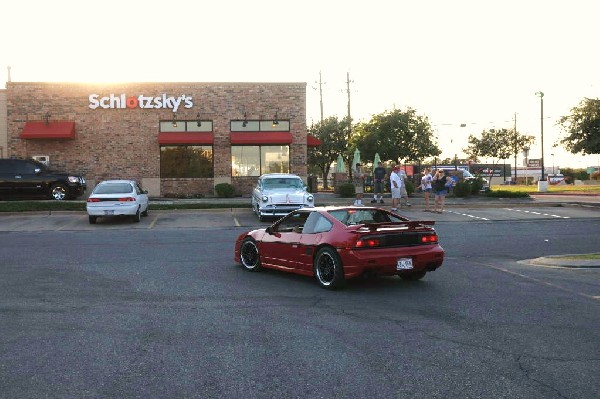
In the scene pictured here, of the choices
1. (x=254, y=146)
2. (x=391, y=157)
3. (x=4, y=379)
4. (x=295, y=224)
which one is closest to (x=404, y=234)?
(x=295, y=224)

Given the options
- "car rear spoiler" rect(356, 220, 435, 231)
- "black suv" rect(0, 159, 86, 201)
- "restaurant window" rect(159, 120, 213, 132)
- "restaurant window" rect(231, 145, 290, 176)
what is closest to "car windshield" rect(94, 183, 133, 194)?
"black suv" rect(0, 159, 86, 201)

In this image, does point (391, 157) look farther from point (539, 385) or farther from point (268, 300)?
point (539, 385)

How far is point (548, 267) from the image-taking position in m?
12.4

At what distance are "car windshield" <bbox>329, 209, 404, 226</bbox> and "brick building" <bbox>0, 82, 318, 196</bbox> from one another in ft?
77.3

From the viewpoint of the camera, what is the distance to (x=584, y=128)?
1620 inches

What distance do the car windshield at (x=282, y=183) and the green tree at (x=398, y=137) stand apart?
3116 centimetres

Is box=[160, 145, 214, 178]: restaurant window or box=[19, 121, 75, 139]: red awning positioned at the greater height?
box=[19, 121, 75, 139]: red awning

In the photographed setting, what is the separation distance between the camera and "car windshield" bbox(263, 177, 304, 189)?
23531 mm

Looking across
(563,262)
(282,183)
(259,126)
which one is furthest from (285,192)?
(259,126)

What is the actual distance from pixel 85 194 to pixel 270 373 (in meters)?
29.6

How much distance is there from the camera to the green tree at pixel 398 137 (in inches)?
2130

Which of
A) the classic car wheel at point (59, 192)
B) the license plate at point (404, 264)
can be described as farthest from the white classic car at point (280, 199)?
the license plate at point (404, 264)

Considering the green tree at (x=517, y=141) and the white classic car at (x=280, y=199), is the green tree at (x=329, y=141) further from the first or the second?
the white classic car at (x=280, y=199)

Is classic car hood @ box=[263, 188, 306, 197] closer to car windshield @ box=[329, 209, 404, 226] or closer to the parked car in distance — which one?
the parked car in distance
